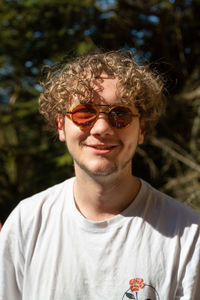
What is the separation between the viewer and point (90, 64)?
163 cm

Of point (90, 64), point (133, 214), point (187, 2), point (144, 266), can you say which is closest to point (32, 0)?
point (187, 2)

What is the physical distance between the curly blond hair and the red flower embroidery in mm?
800

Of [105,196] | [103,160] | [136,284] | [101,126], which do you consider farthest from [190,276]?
[101,126]

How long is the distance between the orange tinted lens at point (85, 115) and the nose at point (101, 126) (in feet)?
0.08

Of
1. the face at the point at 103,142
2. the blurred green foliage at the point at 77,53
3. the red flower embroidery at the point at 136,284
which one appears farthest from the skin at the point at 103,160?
the blurred green foliage at the point at 77,53

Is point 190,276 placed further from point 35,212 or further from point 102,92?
point 102,92

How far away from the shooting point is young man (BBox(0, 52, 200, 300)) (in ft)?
4.62

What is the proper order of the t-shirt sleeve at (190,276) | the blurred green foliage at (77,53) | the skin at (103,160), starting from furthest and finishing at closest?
the blurred green foliage at (77,53), the skin at (103,160), the t-shirt sleeve at (190,276)

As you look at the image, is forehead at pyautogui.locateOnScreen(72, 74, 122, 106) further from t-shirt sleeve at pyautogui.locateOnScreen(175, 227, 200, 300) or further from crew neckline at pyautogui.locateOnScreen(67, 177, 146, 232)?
t-shirt sleeve at pyautogui.locateOnScreen(175, 227, 200, 300)

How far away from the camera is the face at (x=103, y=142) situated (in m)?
1.48

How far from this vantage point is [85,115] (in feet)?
4.90

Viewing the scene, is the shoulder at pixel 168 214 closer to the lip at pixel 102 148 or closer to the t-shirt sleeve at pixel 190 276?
the t-shirt sleeve at pixel 190 276

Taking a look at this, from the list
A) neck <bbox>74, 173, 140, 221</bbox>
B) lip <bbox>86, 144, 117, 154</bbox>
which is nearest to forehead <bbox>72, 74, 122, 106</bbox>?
lip <bbox>86, 144, 117, 154</bbox>

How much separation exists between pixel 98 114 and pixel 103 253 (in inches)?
24.8
